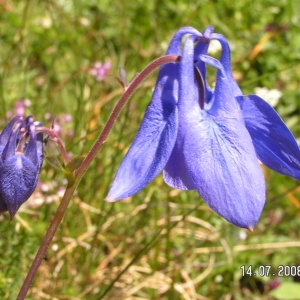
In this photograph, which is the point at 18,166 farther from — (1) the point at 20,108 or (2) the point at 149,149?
(1) the point at 20,108

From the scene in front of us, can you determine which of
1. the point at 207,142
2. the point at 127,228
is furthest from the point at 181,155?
the point at 127,228

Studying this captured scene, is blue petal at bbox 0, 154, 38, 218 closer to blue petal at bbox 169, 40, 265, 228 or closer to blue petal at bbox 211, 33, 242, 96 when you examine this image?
blue petal at bbox 169, 40, 265, 228

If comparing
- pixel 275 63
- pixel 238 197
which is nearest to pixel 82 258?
pixel 238 197

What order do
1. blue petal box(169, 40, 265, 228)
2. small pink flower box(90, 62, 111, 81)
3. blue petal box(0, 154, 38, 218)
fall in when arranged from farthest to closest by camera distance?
small pink flower box(90, 62, 111, 81) < blue petal box(0, 154, 38, 218) < blue petal box(169, 40, 265, 228)
